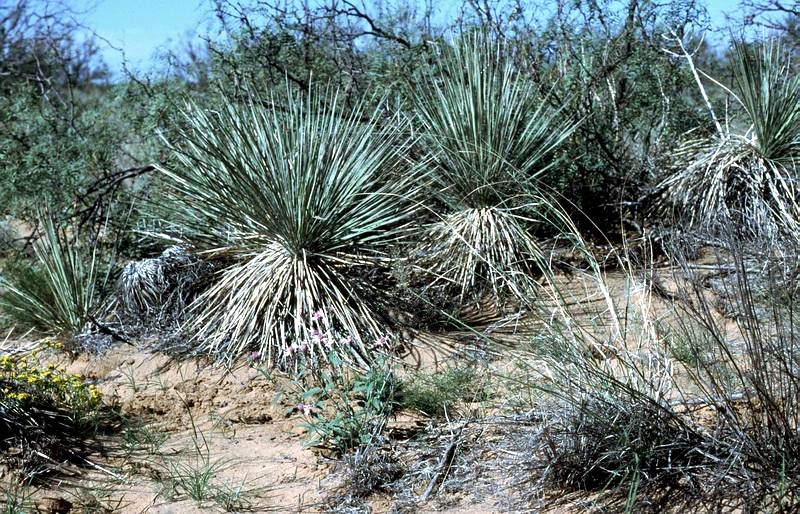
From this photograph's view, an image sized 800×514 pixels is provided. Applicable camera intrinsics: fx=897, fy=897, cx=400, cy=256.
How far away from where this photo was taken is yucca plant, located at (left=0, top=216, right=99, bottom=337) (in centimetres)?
639

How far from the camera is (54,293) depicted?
21.1ft

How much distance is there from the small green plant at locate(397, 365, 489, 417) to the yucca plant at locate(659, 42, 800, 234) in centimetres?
269

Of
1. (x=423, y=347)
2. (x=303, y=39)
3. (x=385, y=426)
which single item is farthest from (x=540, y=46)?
(x=385, y=426)

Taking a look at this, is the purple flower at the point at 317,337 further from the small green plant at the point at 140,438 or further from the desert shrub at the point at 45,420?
the desert shrub at the point at 45,420

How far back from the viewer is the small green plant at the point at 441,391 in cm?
486

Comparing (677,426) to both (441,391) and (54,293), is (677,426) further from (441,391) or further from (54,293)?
(54,293)

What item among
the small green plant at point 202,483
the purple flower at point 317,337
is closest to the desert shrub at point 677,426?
the small green plant at point 202,483

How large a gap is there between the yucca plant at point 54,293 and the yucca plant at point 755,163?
177 inches

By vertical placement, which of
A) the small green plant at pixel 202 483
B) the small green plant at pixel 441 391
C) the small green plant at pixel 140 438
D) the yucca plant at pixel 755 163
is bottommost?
the small green plant at pixel 202 483

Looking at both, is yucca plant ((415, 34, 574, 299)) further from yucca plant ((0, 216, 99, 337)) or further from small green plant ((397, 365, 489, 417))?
yucca plant ((0, 216, 99, 337))

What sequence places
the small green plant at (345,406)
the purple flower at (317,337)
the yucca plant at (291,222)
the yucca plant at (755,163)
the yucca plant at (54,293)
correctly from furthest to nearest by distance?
the yucca plant at (755,163), the yucca plant at (54,293), the yucca plant at (291,222), the purple flower at (317,337), the small green plant at (345,406)

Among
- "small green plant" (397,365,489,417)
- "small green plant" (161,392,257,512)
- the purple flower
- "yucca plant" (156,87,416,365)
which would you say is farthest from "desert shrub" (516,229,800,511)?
"yucca plant" (156,87,416,365)

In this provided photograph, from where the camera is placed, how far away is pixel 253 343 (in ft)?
19.4

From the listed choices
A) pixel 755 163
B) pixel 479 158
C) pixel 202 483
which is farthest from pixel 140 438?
pixel 755 163
